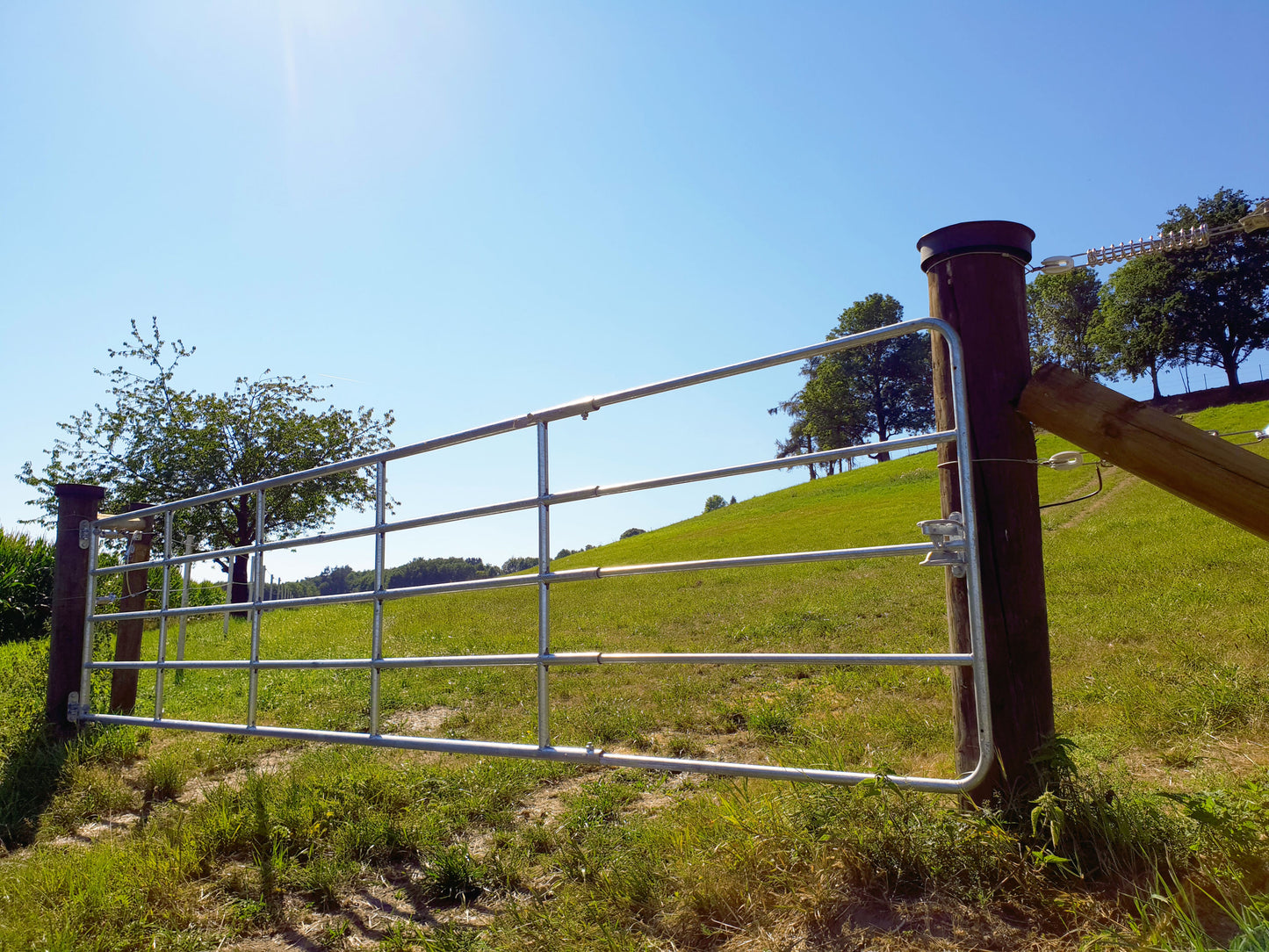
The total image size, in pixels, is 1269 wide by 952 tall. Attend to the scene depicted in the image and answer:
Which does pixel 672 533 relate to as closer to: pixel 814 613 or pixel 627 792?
pixel 814 613

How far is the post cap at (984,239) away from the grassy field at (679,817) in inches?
61.0

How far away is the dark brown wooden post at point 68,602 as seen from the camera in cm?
569

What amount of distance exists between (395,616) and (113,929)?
1140cm

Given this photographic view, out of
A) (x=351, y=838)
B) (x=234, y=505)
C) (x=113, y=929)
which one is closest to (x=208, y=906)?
(x=113, y=929)

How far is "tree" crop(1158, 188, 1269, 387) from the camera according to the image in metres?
43.7

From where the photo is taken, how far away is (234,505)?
22.3 metres

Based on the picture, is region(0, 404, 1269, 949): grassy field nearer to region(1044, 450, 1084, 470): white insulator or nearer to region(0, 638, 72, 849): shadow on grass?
region(0, 638, 72, 849): shadow on grass

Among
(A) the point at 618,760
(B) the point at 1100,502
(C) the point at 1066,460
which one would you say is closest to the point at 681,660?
(A) the point at 618,760

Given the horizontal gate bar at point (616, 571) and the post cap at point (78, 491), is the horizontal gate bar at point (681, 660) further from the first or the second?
the post cap at point (78, 491)

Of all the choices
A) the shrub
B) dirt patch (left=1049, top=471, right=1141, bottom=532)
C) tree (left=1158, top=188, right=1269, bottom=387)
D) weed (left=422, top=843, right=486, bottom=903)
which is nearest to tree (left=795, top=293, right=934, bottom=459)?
tree (left=1158, top=188, right=1269, bottom=387)

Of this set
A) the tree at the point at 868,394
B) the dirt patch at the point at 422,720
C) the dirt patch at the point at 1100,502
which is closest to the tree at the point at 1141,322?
the tree at the point at 868,394

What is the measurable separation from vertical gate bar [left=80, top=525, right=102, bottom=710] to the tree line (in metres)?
33.5

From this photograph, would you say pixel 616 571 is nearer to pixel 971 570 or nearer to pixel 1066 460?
pixel 971 570

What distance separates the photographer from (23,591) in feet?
43.4
